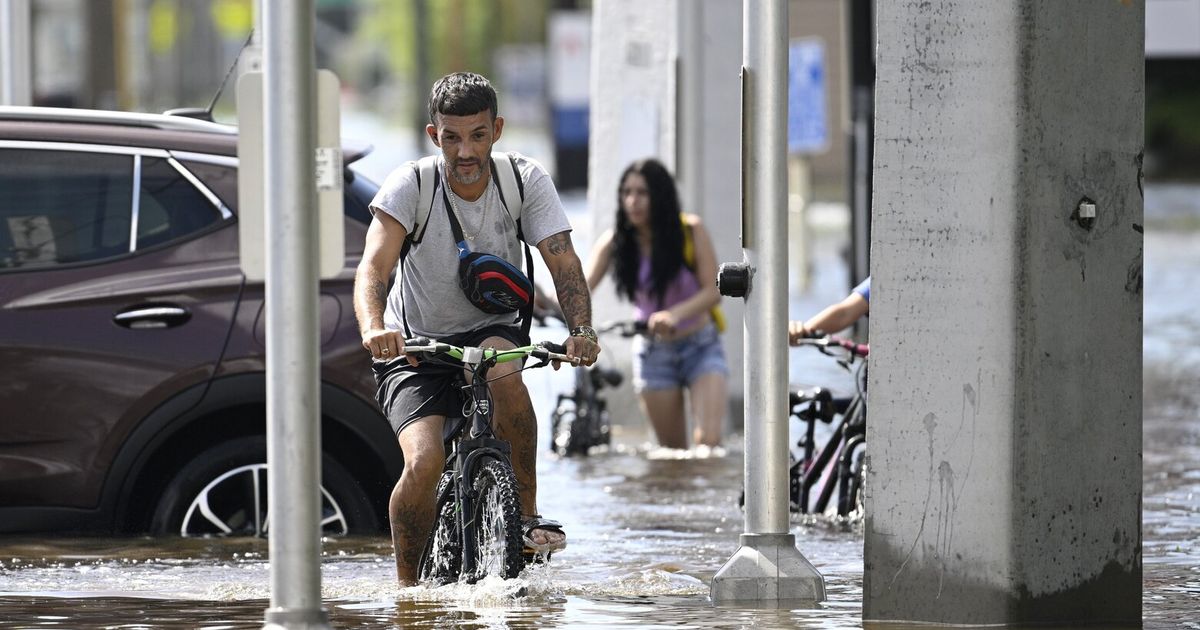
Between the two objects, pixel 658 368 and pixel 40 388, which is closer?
pixel 40 388

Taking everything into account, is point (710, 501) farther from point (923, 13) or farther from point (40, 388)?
point (923, 13)

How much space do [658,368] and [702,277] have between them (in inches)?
23.3

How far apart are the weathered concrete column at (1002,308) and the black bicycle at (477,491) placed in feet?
3.50

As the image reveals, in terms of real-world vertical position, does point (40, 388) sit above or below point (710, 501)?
above

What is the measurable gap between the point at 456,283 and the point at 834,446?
2786mm

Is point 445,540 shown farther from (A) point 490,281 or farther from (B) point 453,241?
(B) point 453,241

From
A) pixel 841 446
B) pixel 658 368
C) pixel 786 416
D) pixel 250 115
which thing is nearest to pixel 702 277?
pixel 658 368

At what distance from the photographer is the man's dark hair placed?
6.96 m

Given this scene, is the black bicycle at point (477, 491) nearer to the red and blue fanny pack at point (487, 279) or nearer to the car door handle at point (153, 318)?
the red and blue fanny pack at point (487, 279)

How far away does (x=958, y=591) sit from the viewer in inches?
266

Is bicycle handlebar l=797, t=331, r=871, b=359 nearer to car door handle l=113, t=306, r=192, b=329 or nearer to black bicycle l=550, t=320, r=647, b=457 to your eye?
car door handle l=113, t=306, r=192, b=329

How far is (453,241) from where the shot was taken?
7176 mm

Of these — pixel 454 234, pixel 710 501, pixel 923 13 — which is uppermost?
pixel 923 13

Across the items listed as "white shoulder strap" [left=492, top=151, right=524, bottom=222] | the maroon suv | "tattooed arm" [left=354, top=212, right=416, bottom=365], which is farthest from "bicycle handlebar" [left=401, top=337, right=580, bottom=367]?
the maroon suv
